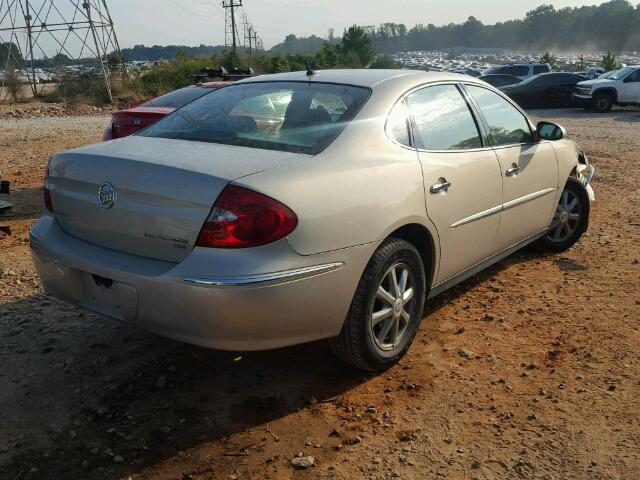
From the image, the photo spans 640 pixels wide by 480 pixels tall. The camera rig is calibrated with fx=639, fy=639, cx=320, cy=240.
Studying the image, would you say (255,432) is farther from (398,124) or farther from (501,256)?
(501,256)

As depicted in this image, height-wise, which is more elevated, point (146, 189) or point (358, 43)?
point (358, 43)

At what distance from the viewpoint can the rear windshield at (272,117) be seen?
3304 mm

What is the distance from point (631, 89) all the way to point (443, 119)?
68.7 feet

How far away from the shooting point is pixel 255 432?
9.62ft

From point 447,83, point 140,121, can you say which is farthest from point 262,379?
point 140,121

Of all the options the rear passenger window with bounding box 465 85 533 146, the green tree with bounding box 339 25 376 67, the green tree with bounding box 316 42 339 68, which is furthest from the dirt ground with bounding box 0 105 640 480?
the green tree with bounding box 339 25 376 67

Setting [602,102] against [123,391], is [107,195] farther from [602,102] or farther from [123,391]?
[602,102]

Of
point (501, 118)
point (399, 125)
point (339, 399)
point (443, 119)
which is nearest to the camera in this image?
point (339, 399)

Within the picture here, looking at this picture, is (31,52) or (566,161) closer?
(566,161)

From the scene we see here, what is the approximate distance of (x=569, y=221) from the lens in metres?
5.60

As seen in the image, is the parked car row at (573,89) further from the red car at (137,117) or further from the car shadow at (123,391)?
the car shadow at (123,391)

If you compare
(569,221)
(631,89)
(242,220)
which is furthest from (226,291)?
(631,89)

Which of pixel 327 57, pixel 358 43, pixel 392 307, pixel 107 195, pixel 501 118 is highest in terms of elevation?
pixel 358 43

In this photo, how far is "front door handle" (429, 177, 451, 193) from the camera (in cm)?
353
